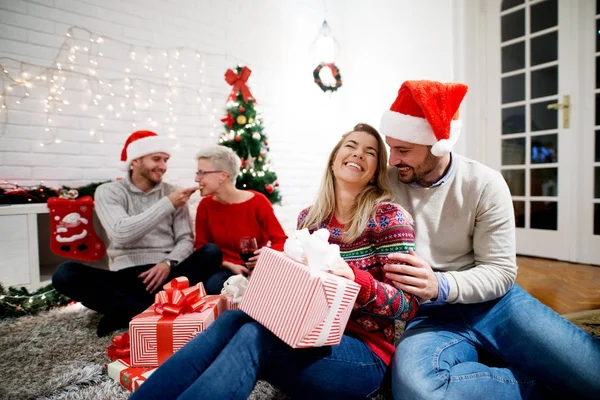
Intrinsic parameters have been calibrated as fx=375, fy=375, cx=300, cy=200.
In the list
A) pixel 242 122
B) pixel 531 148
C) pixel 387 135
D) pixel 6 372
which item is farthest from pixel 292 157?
pixel 6 372

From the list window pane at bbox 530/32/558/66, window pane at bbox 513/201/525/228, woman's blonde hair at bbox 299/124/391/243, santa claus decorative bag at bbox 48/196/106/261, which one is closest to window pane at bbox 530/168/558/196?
window pane at bbox 513/201/525/228

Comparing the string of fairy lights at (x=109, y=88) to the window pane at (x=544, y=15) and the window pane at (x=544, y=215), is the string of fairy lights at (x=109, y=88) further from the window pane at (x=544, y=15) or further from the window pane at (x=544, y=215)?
the window pane at (x=544, y=215)

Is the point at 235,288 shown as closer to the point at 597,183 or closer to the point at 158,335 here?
the point at 158,335

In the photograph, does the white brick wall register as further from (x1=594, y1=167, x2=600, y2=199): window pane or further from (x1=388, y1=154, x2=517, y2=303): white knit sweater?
(x1=388, y1=154, x2=517, y2=303): white knit sweater

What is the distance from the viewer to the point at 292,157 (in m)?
4.57

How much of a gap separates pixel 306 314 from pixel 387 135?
0.82 meters

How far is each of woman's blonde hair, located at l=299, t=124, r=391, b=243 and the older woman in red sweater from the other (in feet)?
2.85

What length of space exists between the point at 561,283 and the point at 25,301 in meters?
3.57

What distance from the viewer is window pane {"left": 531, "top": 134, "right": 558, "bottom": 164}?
343 cm

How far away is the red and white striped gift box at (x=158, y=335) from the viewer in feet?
Result: 4.59

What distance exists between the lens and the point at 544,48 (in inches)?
137

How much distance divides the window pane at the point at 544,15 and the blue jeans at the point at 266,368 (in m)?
3.75

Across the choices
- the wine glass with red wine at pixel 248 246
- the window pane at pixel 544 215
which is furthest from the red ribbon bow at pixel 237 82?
the window pane at pixel 544 215

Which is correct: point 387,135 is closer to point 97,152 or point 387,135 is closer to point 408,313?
point 408,313
